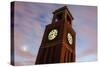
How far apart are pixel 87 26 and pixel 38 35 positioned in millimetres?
825

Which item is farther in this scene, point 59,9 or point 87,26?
point 87,26

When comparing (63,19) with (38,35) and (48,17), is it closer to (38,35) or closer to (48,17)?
(48,17)

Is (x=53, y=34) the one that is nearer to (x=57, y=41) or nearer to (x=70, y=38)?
(x=57, y=41)

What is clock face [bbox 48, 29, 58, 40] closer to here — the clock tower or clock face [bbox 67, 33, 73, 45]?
the clock tower

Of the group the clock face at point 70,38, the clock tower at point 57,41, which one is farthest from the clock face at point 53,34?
the clock face at point 70,38

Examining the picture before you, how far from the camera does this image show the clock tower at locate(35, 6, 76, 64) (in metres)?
2.92

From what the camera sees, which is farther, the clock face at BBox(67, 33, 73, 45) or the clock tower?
the clock face at BBox(67, 33, 73, 45)

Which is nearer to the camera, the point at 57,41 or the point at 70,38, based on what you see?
the point at 57,41

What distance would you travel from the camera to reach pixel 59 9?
3002mm

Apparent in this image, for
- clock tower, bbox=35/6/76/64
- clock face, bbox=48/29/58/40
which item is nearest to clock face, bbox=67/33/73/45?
clock tower, bbox=35/6/76/64

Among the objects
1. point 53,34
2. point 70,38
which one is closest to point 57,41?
point 53,34

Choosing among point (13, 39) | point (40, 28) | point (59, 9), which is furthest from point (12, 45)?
point (59, 9)

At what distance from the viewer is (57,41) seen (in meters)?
2.97
